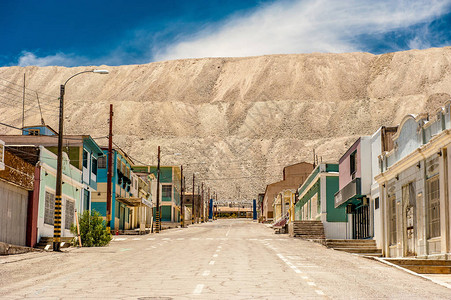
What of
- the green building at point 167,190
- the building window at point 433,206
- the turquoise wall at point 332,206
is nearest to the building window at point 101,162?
the turquoise wall at point 332,206

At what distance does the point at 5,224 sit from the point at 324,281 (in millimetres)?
17341

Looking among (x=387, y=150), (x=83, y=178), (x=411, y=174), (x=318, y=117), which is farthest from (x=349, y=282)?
(x=318, y=117)

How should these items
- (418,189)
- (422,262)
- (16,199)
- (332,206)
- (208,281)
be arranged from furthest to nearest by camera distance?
(332,206) → (16,199) → (418,189) → (422,262) → (208,281)

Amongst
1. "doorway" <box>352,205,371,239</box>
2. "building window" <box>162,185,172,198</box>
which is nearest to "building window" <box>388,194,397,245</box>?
"doorway" <box>352,205,371,239</box>

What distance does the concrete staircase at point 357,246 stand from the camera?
108 ft

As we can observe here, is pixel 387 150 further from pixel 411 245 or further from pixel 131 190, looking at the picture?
pixel 131 190

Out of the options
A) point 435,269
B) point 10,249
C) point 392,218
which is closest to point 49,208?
point 10,249

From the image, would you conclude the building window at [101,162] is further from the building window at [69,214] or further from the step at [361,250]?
the step at [361,250]

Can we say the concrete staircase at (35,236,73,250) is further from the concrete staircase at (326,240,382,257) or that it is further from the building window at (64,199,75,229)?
the concrete staircase at (326,240,382,257)

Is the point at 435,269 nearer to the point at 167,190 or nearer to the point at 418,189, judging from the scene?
the point at 418,189

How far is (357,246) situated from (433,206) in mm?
11285

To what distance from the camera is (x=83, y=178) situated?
43.8 m

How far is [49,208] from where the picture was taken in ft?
113

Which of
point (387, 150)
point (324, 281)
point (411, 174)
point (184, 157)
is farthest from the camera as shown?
point (184, 157)
